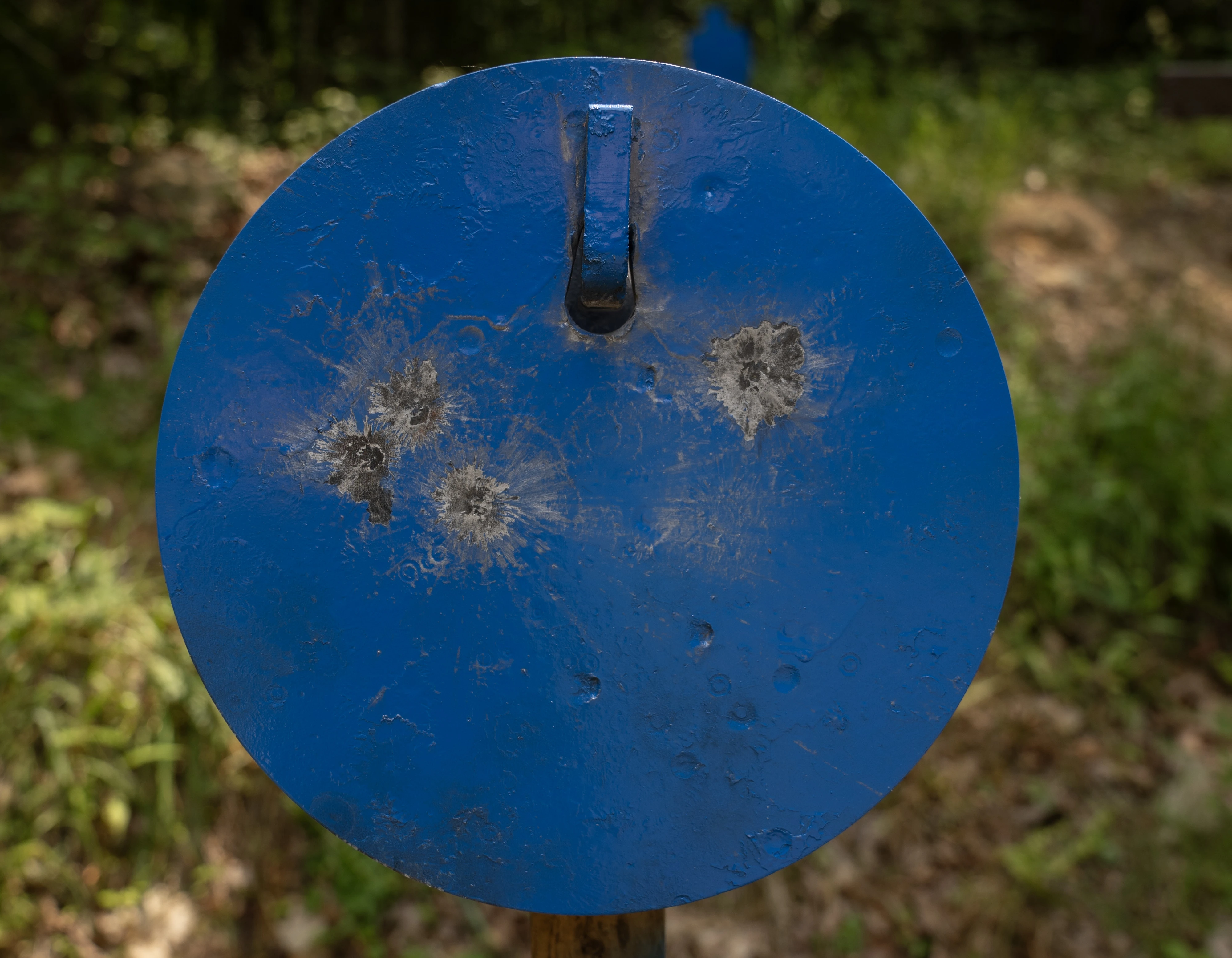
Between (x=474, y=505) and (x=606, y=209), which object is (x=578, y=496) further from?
(x=606, y=209)

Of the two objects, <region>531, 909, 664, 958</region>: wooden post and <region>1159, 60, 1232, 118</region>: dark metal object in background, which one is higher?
<region>1159, 60, 1232, 118</region>: dark metal object in background

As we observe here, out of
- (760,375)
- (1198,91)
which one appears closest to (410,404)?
(760,375)

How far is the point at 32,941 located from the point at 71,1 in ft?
12.9

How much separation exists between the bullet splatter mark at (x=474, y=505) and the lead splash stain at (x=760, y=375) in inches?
10.2

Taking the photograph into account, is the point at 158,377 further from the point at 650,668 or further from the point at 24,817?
the point at 650,668

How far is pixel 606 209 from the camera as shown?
2.85 feet

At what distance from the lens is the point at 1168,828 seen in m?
2.29

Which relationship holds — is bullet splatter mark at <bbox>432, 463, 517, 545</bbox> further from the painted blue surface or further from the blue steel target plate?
the painted blue surface

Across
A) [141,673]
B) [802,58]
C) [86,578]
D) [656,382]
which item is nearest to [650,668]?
[656,382]

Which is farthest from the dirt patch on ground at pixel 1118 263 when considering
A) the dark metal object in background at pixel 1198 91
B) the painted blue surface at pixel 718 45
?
the painted blue surface at pixel 718 45

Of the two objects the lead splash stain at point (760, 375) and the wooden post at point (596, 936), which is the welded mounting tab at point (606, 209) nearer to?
the lead splash stain at point (760, 375)

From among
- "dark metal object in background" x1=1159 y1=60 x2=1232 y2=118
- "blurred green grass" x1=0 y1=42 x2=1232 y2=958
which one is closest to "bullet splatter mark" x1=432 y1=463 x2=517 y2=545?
"blurred green grass" x1=0 y1=42 x2=1232 y2=958

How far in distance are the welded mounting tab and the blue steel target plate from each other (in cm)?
5

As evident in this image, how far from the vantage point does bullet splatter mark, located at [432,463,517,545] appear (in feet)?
3.02
